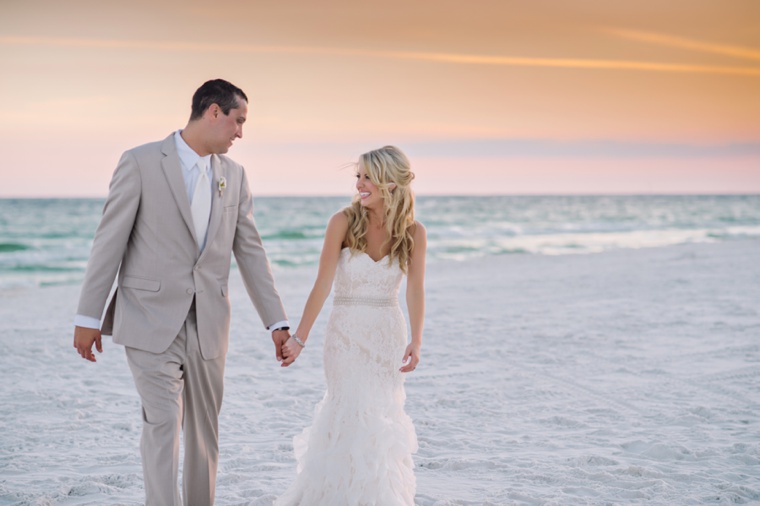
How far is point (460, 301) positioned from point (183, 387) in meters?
9.10

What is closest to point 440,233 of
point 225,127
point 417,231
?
point 417,231

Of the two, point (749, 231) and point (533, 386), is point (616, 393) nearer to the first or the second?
point (533, 386)

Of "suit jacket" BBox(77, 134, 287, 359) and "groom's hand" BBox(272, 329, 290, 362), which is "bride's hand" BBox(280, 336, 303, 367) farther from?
"suit jacket" BBox(77, 134, 287, 359)

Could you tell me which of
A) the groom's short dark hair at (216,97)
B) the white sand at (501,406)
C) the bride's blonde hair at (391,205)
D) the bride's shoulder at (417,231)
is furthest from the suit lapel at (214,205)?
the white sand at (501,406)

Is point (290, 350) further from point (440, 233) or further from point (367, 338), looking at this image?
point (440, 233)

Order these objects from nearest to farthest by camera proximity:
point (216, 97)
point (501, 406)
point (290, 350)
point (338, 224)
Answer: point (216, 97), point (290, 350), point (338, 224), point (501, 406)

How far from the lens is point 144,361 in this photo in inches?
140

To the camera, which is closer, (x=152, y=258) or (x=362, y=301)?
(x=152, y=258)

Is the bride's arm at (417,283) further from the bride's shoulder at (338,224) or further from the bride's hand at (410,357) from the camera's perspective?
the bride's shoulder at (338,224)

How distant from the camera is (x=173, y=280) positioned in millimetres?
3600

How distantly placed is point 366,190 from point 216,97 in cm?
87

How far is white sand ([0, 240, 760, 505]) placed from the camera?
4.74 meters

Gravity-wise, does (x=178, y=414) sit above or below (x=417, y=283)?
below

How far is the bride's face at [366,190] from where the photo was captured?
13.4 ft
